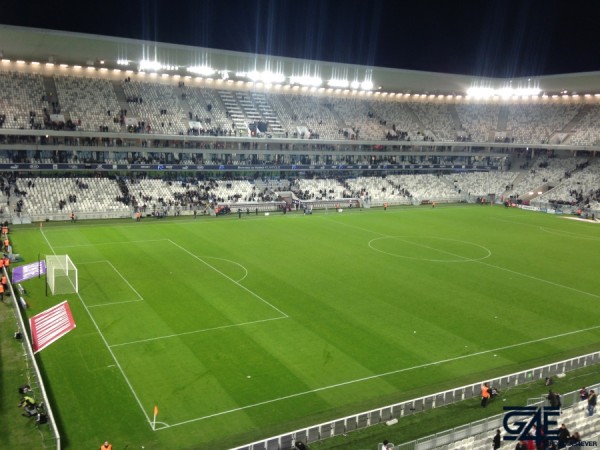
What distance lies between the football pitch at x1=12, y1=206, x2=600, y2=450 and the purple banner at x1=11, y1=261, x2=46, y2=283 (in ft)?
2.07

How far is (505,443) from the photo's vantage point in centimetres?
1417

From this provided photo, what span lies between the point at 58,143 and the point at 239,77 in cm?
2567

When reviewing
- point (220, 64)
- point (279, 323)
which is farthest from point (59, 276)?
point (220, 64)

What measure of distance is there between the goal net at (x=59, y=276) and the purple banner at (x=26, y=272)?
4.54 ft

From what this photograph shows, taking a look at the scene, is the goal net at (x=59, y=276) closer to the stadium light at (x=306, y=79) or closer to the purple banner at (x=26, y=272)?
the purple banner at (x=26, y=272)

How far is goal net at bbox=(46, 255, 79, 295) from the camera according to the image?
26492 millimetres

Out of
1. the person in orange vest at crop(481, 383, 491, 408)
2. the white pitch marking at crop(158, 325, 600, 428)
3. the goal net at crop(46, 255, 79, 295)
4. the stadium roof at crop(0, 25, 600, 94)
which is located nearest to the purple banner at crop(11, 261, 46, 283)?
the goal net at crop(46, 255, 79, 295)

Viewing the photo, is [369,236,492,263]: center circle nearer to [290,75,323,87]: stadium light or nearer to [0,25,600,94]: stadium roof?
[0,25,600,94]: stadium roof

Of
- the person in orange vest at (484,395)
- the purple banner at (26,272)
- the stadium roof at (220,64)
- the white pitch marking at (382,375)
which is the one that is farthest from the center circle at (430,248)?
the stadium roof at (220,64)

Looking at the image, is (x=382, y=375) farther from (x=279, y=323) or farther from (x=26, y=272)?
(x=26, y=272)

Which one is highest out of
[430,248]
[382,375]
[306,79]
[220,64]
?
[220,64]

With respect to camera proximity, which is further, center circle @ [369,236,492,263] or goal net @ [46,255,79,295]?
center circle @ [369,236,492,263]

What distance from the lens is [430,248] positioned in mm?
40344

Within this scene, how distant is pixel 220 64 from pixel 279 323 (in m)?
44.2
